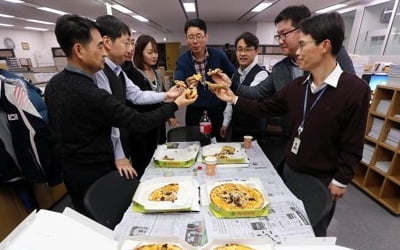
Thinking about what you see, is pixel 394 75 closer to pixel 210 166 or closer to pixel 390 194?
pixel 390 194

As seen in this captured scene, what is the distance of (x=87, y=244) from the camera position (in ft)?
2.67

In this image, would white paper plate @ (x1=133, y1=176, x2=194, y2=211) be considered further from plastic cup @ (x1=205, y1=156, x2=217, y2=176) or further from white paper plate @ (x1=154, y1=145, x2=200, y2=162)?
white paper plate @ (x1=154, y1=145, x2=200, y2=162)

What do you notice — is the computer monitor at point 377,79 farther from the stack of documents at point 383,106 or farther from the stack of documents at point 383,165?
the stack of documents at point 383,165

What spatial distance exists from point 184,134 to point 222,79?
637 mm

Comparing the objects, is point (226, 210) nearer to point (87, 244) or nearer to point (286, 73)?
point (87, 244)

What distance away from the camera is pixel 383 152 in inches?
100

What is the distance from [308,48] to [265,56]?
4.50 meters

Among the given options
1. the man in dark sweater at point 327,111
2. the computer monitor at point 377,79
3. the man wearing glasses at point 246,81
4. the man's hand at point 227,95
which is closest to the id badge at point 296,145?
the man in dark sweater at point 327,111

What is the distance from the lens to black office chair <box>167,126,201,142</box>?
2.15 metres

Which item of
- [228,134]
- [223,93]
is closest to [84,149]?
[223,93]

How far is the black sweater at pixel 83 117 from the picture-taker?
1.19 metres

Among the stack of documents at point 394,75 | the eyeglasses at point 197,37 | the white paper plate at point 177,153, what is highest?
the eyeglasses at point 197,37

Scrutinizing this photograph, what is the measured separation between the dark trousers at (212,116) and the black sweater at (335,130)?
43.7 inches

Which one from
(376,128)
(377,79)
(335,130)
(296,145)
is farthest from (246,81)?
(377,79)
